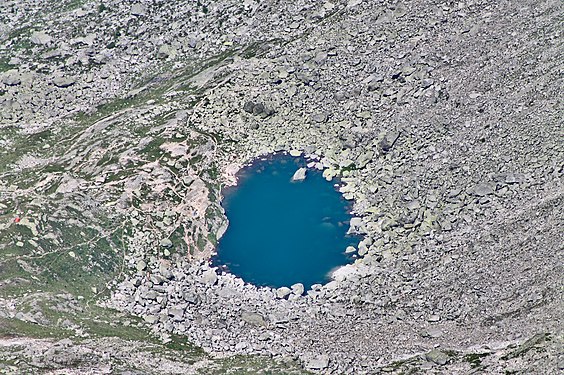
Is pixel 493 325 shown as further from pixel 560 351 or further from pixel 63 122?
pixel 63 122

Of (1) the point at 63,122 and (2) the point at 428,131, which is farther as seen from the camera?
(1) the point at 63,122

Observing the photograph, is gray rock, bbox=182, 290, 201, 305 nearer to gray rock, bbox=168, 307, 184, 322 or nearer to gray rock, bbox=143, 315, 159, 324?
gray rock, bbox=168, 307, 184, 322

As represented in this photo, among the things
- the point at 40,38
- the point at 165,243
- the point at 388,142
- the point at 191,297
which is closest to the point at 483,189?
the point at 388,142

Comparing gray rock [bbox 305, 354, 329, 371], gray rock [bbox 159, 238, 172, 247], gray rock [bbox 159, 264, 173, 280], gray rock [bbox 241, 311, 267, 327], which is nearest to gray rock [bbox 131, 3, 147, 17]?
gray rock [bbox 159, 238, 172, 247]

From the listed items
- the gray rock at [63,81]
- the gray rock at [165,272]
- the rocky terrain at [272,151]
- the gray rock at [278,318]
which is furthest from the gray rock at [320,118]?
the gray rock at [278,318]

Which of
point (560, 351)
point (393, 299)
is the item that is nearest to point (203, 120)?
point (393, 299)

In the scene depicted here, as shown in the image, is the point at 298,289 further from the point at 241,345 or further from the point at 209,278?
the point at 241,345

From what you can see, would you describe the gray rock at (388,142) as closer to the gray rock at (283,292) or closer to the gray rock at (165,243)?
the gray rock at (283,292)
